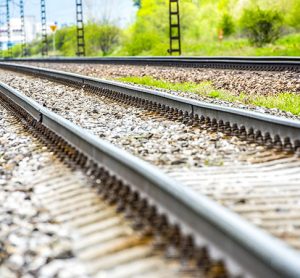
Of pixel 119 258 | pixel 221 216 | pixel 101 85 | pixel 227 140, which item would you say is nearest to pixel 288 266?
pixel 221 216

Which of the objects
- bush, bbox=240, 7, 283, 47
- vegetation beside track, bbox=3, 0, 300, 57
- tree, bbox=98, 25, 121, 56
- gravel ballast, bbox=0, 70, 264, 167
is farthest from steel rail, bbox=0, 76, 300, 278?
tree, bbox=98, 25, 121, 56

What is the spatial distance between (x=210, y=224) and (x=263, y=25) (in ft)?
123

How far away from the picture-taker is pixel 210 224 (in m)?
3.08

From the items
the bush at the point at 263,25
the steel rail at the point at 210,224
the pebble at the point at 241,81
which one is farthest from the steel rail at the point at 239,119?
the bush at the point at 263,25

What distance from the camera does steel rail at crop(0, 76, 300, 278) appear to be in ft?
8.31

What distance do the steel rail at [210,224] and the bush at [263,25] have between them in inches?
1374

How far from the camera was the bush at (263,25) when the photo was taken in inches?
1540

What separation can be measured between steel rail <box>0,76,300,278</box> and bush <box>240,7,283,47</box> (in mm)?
34893

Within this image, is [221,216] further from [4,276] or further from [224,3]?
[224,3]

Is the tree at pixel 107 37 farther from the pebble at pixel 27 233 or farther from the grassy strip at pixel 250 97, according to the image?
the pebble at pixel 27 233

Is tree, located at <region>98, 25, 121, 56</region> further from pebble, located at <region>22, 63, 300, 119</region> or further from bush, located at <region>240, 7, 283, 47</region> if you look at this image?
pebble, located at <region>22, 63, 300, 119</region>

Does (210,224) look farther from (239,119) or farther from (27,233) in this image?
(239,119)

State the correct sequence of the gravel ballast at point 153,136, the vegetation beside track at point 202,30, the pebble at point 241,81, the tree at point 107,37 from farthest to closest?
the tree at point 107,37
the vegetation beside track at point 202,30
the pebble at point 241,81
the gravel ballast at point 153,136

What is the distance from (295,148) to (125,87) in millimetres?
5561
